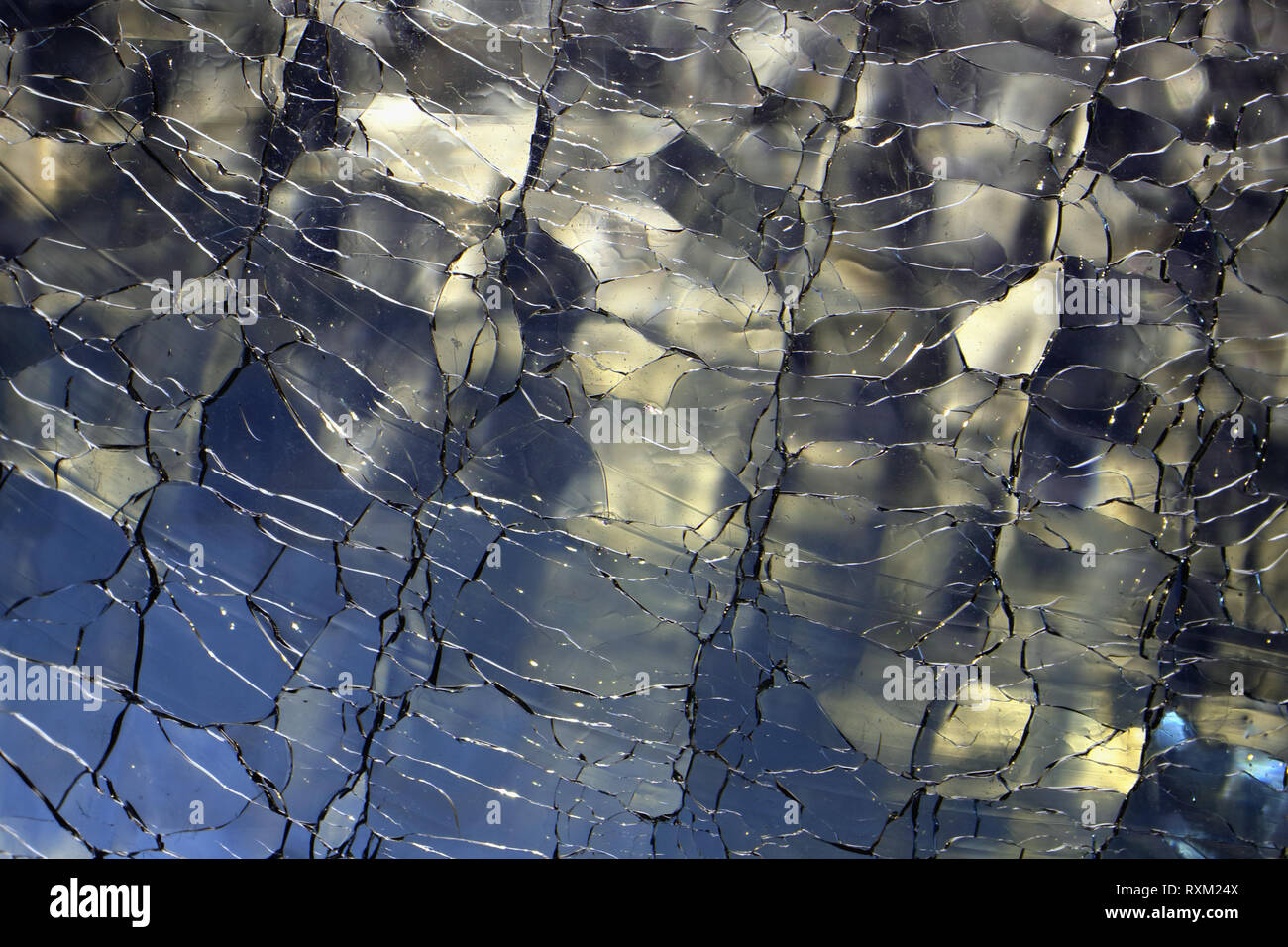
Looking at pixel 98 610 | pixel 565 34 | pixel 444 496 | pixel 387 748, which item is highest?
pixel 565 34

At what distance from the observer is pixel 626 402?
3.28ft

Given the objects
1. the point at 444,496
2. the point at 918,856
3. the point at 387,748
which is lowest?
the point at 918,856

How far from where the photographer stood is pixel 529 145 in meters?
0.99

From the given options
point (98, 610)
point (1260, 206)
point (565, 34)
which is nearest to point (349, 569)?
point (98, 610)

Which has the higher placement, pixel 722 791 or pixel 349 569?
pixel 349 569

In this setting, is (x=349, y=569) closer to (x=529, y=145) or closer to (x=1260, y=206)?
(x=529, y=145)

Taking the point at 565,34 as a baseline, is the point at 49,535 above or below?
below

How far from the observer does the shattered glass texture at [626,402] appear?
3.24 feet

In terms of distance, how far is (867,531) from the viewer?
1006mm

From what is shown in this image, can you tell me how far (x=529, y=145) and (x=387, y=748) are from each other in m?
0.72

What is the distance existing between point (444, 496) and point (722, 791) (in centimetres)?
48

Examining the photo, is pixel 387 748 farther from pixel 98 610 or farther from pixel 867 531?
pixel 867 531

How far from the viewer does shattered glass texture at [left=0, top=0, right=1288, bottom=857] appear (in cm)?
99

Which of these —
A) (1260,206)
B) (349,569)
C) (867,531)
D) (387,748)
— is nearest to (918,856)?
(867,531)
